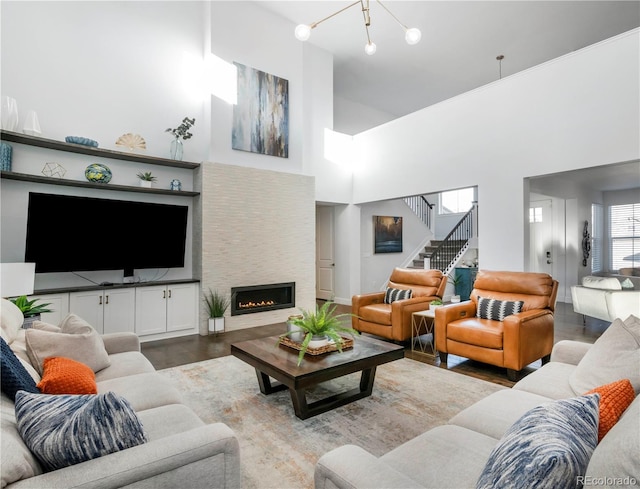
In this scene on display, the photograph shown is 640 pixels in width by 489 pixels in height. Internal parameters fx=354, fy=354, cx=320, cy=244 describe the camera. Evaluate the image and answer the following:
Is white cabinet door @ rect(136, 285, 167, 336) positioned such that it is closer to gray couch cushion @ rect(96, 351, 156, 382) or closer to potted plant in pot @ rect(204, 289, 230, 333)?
potted plant in pot @ rect(204, 289, 230, 333)

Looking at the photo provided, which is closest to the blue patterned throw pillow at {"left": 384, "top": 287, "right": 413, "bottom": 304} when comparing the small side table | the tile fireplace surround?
the small side table

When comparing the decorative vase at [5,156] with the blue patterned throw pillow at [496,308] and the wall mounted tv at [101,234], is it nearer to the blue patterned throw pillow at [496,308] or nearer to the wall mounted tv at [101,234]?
the wall mounted tv at [101,234]

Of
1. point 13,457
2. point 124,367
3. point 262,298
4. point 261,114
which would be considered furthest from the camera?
point 261,114

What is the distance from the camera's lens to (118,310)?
4.82 metres

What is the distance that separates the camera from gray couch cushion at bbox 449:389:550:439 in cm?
160

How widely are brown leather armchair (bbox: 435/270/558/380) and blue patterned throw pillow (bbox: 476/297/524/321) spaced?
3.3 inches

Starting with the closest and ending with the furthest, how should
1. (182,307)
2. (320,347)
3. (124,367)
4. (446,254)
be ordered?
(124,367) → (320,347) → (182,307) → (446,254)

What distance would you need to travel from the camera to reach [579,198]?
27.1ft

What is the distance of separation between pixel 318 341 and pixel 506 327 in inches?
74.0

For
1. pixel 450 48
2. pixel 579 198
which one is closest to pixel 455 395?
pixel 450 48

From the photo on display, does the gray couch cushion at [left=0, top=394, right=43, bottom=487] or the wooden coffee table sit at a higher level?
the gray couch cushion at [left=0, top=394, right=43, bottom=487]

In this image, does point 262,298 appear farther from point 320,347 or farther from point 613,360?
point 613,360

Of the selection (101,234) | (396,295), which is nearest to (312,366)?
(396,295)

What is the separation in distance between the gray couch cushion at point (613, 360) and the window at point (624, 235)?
889cm
